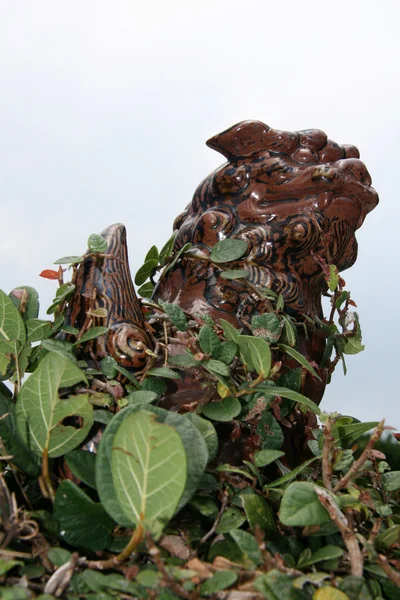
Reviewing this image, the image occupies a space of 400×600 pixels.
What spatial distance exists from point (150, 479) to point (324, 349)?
0.48m

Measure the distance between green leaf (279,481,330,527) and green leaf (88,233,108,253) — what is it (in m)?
0.35

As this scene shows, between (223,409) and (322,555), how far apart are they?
163mm

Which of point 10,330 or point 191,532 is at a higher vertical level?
point 10,330

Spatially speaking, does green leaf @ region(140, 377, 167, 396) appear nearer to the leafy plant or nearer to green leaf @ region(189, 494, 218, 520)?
the leafy plant

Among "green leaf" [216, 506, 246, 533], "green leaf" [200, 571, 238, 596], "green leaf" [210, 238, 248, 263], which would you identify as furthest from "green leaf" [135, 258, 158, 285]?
"green leaf" [200, 571, 238, 596]

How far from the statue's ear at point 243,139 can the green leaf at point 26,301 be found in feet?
1.10

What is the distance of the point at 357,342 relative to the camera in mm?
803

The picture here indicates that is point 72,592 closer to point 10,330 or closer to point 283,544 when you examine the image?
point 283,544

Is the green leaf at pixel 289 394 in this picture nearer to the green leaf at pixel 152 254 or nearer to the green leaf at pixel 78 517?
the green leaf at pixel 78 517

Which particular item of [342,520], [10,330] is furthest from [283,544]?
[10,330]

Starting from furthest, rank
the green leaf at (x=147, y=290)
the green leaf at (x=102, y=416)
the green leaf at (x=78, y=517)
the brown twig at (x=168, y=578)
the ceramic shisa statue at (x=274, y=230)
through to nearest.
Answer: the green leaf at (x=147, y=290) → the ceramic shisa statue at (x=274, y=230) → the green leaf at (x=102, y=416) → the green leaf at (x=78, y=517) → the brown twig at (x=168, y=578)

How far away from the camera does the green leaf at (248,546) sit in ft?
1.34

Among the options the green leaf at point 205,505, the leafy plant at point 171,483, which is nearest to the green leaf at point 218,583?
the leafy plant at point 171,483

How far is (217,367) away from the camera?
557 mm
